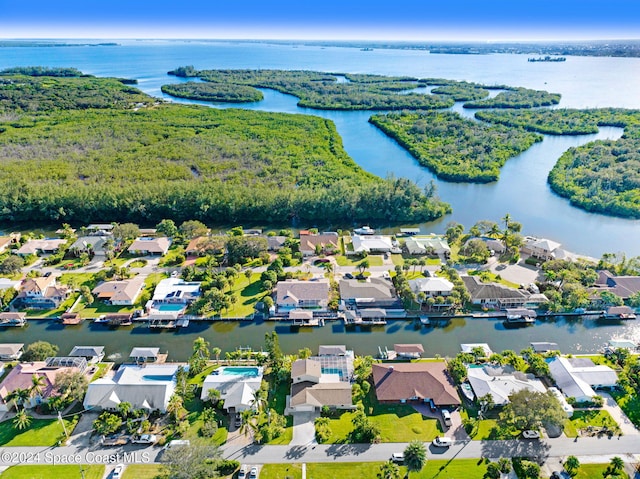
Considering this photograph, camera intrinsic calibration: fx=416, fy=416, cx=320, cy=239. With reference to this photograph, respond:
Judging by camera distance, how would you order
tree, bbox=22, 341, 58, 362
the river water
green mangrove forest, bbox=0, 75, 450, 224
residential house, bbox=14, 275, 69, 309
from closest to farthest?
tree, bbox=22, 341, 58, 362 → the river water → residential house, bbox=14, 275, 69, 309 → green mangrove forest, bbox=0, 75, 450, 224

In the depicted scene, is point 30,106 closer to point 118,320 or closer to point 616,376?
point 118,320

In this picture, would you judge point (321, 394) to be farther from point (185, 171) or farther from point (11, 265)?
point (185, 171)

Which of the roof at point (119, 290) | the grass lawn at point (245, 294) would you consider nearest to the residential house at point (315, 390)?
the grass lawn at point (245, 294)

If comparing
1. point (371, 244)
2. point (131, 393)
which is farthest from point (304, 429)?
point (371, 244)

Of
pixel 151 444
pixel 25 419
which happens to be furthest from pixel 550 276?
pixel 25 419

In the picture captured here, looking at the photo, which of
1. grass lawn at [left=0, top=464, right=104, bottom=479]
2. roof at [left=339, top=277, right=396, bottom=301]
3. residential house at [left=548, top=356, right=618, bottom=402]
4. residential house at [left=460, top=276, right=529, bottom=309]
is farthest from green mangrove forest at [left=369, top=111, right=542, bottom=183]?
grass lawn at [left=0, top=464, right=104, bottom=479]

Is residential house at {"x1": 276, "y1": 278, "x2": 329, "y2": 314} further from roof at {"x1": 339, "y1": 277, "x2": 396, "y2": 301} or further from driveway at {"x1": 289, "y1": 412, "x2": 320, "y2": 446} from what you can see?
driveway at {"x1": 289, "y1": 412, "x2": 320, "y2": 446}

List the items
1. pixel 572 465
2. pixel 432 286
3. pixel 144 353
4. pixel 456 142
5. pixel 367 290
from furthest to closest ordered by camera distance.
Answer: pixel 456 142 < pixel 367 290 < pixel 432 286 < pixel 144 353 < pixel 572 465
